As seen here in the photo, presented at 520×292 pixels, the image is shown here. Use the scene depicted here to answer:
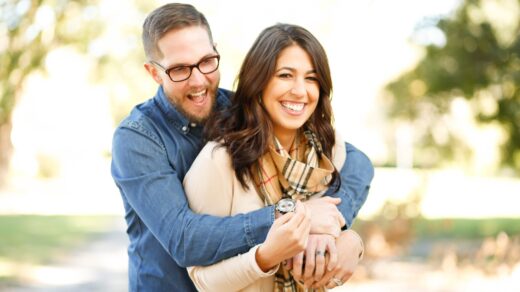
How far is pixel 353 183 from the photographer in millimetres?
2617

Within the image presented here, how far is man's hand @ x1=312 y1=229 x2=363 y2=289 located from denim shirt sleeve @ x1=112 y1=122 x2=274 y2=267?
0.83 ft

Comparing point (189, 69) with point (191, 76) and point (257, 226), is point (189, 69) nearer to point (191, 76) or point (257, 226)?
point (191, 76)

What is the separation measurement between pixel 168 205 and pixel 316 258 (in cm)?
49

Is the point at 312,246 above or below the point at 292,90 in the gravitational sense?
below

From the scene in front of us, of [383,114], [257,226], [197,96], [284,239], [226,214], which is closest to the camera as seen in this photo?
[284,239]

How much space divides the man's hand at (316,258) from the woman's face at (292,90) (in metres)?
0.46

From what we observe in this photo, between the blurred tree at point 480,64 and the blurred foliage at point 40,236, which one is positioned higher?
the blurred tree at point 480,64

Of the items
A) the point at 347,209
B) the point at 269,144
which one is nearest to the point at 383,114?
the point at 347,209

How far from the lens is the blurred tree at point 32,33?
10.1 m

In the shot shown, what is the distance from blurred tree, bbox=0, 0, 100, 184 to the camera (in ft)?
33.1

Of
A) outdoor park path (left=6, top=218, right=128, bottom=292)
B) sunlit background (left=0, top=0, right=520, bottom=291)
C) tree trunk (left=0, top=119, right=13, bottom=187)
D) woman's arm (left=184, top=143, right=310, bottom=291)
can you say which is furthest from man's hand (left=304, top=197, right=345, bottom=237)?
tree trunk (left=0, top=119, right=13, bottom=187)

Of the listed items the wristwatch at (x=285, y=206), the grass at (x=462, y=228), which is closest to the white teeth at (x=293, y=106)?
the wristwatch at (x=285, y=206)

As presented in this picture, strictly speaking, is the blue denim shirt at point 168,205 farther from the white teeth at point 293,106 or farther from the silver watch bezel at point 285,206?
the white teeth at point 293,106

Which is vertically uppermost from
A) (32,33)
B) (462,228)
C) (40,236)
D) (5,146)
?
(32,33)
